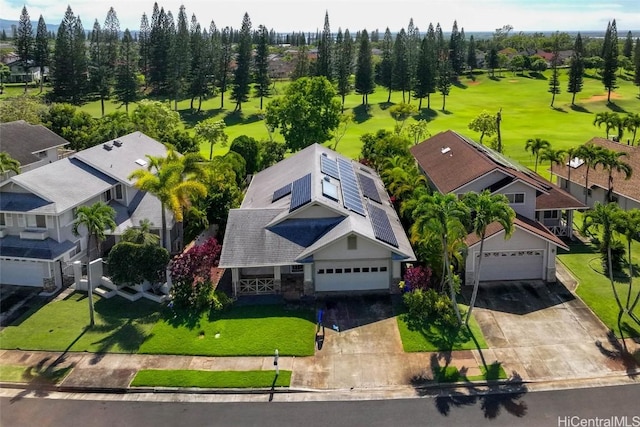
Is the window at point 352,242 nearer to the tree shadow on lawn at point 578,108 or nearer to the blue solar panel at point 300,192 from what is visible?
the blue solar panel at point 300,192

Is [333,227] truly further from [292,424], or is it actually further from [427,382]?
[292,424]

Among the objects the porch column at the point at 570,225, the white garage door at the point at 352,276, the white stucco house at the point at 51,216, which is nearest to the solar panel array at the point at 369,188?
the white garage door at the point at 352,276

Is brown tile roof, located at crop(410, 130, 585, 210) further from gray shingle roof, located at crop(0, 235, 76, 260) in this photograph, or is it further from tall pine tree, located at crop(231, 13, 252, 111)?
tall pine tree, located at crop(231, 13, 252, 111)

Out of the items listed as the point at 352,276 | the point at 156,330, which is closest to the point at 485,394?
the point at 352,276

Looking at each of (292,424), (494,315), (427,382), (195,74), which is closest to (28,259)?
(292,424)

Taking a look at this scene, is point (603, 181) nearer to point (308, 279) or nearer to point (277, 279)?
point (308, 279)
